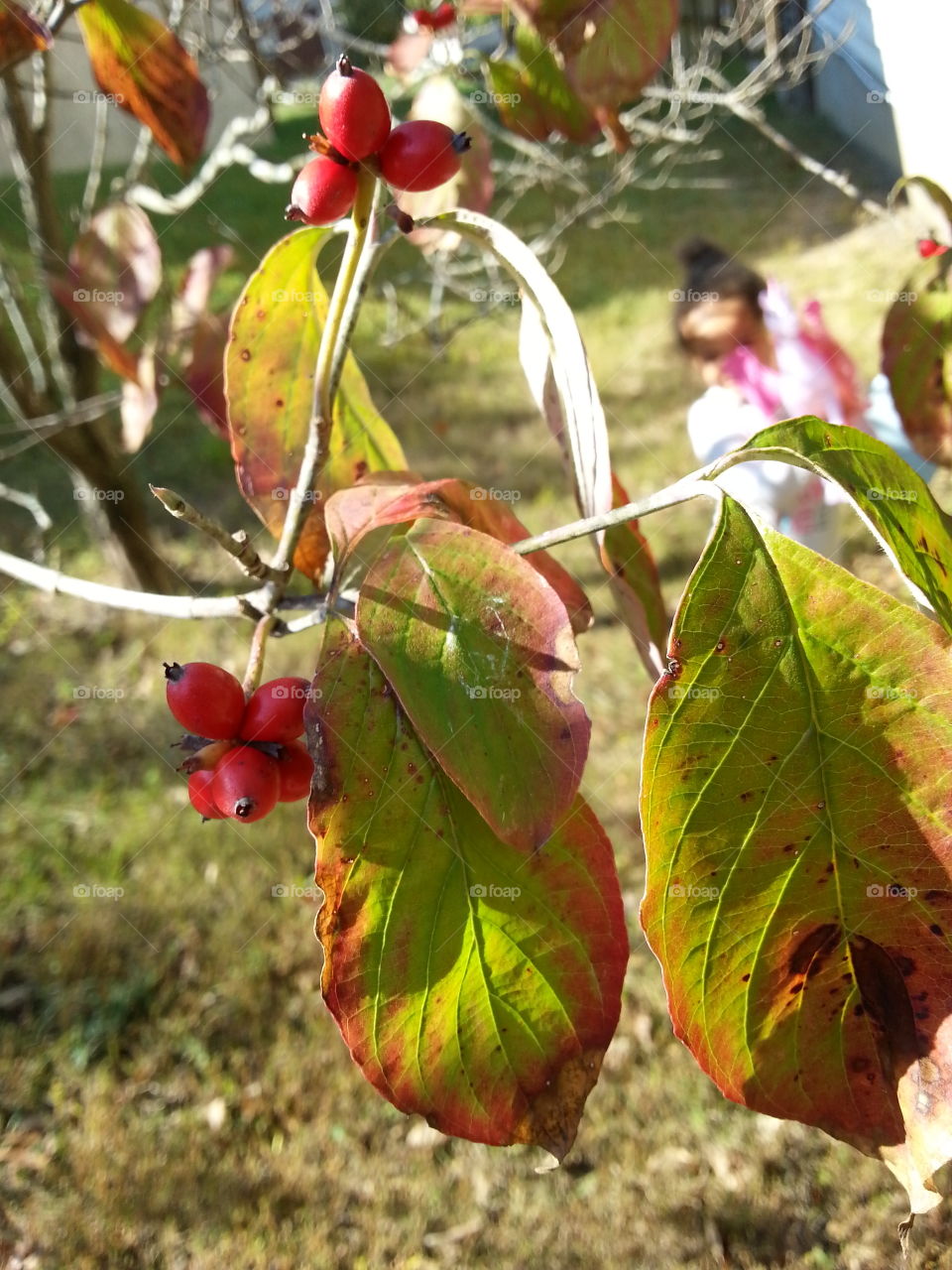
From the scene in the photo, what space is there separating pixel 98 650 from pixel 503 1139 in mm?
3329

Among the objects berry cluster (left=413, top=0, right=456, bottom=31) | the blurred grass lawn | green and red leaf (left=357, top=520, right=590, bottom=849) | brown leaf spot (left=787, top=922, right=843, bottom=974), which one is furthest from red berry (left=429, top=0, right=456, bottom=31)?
brown leaf spot (left=787, top=922, right=843, bottom=974)

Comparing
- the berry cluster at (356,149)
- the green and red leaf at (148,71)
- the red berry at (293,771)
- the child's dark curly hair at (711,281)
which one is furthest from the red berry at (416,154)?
the child's dark curly hair at (711,281)

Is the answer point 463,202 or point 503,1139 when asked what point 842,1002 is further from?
point 463,202

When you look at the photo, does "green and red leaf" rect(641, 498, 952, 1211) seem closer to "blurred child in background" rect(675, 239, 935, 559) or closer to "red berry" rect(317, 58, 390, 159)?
"red berry" rect(317, 58, 390, 159)

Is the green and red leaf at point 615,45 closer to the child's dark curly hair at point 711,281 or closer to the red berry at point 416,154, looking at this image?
the red berry at point 416,154

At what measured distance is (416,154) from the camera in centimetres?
74

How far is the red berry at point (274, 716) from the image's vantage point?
801 millimetres

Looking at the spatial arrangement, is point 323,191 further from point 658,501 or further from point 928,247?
point 928,247

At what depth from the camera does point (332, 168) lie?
2.39ft

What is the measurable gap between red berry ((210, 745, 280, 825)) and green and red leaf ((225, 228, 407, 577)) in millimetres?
254

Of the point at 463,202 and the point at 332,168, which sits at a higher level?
the point at 332,168

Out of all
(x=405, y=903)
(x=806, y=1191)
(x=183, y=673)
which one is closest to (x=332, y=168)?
(x=183, y=673)

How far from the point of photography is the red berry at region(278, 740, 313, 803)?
2.68ft

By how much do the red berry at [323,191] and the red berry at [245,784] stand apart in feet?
1.34
